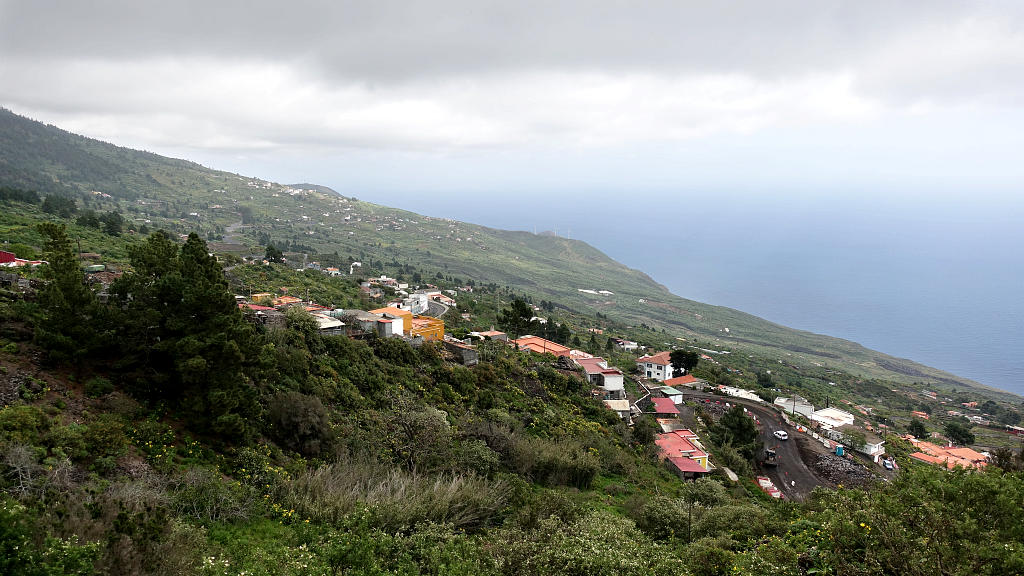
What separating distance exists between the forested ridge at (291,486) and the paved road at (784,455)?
37.6ft

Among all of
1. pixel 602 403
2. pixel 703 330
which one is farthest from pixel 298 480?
pixel 703 330

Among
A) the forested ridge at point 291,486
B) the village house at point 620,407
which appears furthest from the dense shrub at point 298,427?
the village house at point 620,407

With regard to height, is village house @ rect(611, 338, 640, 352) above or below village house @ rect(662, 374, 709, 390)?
below

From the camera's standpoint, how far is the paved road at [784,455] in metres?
24.4

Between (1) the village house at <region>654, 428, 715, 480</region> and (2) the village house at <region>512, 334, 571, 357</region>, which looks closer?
(1) the village house at <region>654, 428, 715, 480</region>

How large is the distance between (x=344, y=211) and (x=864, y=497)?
162464 millimetres

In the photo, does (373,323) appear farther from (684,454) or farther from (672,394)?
(672,394)

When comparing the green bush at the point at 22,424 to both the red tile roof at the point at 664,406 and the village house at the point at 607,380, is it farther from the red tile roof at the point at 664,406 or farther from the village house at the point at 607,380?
the red tile roof at the point at 664,406

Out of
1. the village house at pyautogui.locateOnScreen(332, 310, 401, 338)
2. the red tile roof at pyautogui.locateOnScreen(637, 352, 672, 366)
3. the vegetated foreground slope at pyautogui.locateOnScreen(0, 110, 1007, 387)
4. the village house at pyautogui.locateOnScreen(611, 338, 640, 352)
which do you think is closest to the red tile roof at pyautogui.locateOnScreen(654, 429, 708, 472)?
the village house at pyautogui.locateOnScreen(332, 310, 401, 338)

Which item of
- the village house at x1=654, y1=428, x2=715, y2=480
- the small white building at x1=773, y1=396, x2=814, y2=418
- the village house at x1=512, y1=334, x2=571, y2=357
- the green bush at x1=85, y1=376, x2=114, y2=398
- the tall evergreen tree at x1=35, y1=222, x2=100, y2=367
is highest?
the tall evergreen tree at x1=35, y1=222, x2=100, y2=367

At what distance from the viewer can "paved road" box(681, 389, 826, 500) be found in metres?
24.4

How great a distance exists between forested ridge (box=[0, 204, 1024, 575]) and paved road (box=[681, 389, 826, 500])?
11464 mm

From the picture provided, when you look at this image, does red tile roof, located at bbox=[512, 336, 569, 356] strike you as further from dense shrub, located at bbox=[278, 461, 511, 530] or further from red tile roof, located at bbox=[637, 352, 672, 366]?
dense shrub, located at bbox=[278, 461, 511, 530]

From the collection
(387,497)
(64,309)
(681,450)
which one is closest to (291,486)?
(387,497)
